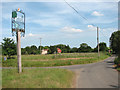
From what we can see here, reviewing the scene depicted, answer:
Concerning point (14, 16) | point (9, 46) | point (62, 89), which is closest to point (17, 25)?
point (14, 16)

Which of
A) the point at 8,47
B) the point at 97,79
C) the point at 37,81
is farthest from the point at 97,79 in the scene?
the point at 8,47

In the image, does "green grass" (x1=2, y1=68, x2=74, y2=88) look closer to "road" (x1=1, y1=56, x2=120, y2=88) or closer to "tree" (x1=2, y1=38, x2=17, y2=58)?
"road" (x1=1, y1=56, x2=120, y2=88)

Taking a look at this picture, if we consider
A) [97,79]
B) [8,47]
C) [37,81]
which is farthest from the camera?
[8,47]

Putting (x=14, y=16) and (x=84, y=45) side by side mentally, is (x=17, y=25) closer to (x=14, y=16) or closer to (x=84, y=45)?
(x=14, y=16)

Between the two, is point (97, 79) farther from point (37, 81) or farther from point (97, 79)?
point (37, 81)

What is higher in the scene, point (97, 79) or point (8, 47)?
point (8, 47)

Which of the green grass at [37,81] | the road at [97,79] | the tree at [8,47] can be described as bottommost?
the road at [97,79]

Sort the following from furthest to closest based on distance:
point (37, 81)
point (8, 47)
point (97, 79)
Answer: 1. point (8, 47)
2. point (97, 79)
3. point (37, 81)

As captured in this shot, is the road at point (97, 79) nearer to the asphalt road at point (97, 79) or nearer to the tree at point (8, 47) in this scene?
the asphalt road at point (97, 79)

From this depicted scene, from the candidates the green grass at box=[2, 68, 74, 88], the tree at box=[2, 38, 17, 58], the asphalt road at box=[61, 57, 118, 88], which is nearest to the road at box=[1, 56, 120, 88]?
the asphalt road at box=[61, 57, 118, 88]

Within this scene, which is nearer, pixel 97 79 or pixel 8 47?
pixel 97 79

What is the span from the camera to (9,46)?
41.0 m

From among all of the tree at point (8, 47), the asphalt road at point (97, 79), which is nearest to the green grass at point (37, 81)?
the asphalt road at point (97, 79)

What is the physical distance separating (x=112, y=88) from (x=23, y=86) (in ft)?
17.4
